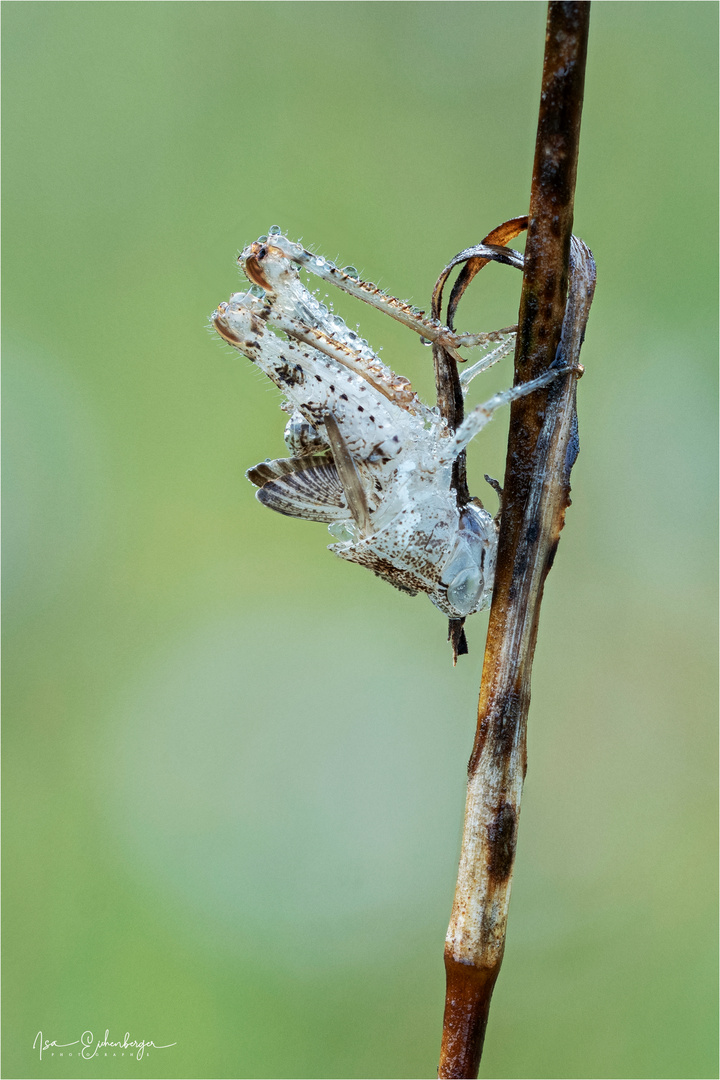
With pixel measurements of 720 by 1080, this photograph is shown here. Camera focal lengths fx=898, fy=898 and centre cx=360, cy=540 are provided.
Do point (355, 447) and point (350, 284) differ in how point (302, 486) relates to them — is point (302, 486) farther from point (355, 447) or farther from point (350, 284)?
point (350, 284)

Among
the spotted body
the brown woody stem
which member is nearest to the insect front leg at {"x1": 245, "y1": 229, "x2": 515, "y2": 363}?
the spotted body

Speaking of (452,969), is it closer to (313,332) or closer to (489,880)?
(489,880)

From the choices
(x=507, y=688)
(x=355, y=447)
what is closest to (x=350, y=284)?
(x=355, y=447)

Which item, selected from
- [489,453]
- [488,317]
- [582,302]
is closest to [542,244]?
[582,302]

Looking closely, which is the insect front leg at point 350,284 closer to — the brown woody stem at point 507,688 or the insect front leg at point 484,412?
the insect front leg at point 484,412

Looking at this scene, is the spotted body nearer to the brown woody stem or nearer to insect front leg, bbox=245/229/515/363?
insect front leg, bbox=245/229/515/363

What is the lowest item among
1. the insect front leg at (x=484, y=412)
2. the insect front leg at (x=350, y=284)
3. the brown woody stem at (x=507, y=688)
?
the brown woody stem at (x=507, y=688)

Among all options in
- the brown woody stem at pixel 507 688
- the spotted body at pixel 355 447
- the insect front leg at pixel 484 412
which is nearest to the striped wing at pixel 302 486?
the spotted body at pixel 355 447

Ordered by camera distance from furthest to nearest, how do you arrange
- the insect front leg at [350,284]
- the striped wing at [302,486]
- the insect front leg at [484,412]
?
the striped wing at [302,486] < the insect front leg at [350,284] < the insect front leg at [484,412]
